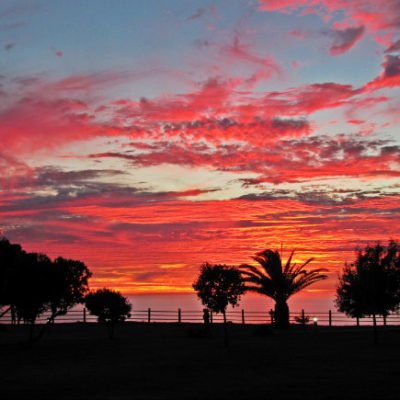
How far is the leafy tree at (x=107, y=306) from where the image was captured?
43500mm

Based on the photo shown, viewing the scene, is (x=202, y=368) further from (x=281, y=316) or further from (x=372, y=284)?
(x=281, y=316)

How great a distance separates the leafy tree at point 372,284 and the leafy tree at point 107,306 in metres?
14.9

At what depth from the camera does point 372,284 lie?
36.8 m

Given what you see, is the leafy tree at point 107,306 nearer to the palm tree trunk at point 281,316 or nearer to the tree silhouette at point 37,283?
the tree silhouette at point 37,283

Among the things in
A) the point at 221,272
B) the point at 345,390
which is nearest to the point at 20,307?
the point at 221,272

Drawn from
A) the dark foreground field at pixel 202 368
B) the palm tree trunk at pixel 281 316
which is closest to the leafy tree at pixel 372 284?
the dark foreground field at pixel 202 368

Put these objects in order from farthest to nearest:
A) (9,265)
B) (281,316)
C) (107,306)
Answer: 1. (281,316)
2. (107,306)
3. (9,265)

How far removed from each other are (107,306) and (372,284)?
18193mm

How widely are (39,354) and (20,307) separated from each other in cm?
560

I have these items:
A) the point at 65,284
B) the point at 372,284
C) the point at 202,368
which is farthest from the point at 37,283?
the point at 372,284

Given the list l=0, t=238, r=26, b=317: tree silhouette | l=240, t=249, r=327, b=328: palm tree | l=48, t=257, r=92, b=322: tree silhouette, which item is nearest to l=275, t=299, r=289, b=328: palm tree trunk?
l=240, t=249, r=327, b=328: palm tree

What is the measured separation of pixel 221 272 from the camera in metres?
38.1

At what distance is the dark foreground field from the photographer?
17.7 meters

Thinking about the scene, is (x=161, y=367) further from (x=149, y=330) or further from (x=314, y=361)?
(x=149, y=330)
